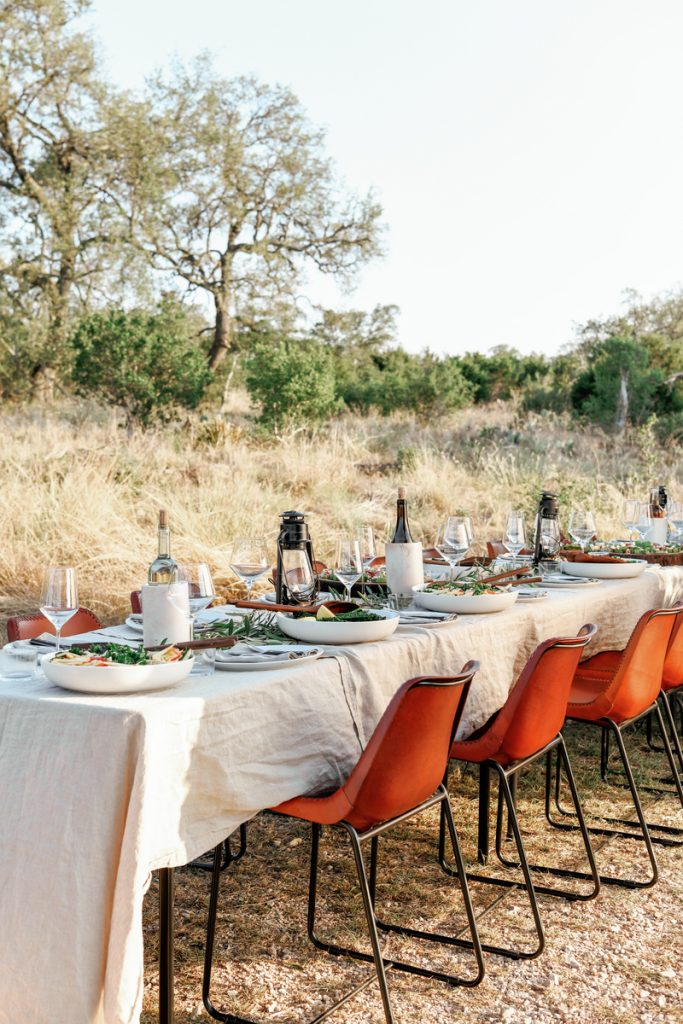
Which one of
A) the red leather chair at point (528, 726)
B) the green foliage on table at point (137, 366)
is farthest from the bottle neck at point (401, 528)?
the green foliage on table at point (137, 366)

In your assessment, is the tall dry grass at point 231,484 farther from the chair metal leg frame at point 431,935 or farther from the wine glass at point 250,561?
the chair metal leg frame at point 431,935

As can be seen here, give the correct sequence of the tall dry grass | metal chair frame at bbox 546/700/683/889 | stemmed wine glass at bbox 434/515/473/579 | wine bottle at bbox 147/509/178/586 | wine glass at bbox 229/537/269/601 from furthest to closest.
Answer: the tall dry grass < stemmed wine glass at bbox 434/515/473/579 < metal chair frame at bbox 546/700/683/889 < wine glass at bbox 229/537/269/601 < wine bottle at bbox 147/509/178/586

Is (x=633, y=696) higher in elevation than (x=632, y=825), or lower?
higher

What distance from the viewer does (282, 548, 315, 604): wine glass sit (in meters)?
3.10

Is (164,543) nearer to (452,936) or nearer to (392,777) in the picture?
(392,777)

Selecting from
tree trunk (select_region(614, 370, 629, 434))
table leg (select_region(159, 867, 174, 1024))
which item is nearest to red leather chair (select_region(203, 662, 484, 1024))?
table leg (select_region(159, 867, 174, 1024))

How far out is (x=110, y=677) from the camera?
2.04 metres

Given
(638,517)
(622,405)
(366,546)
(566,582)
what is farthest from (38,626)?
(622,405)

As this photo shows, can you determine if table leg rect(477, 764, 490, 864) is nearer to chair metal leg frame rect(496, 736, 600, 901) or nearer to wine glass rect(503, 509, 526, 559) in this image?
chair metal leg frame rect(496, 736, 600, 901)

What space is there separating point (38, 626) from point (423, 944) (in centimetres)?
153

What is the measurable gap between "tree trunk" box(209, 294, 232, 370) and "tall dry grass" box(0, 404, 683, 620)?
6349 millimetres

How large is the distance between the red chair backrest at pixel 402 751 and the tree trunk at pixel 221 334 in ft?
60.8

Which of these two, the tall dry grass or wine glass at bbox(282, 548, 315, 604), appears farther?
the tall dry grass

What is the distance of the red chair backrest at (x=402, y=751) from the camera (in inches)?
90.6
